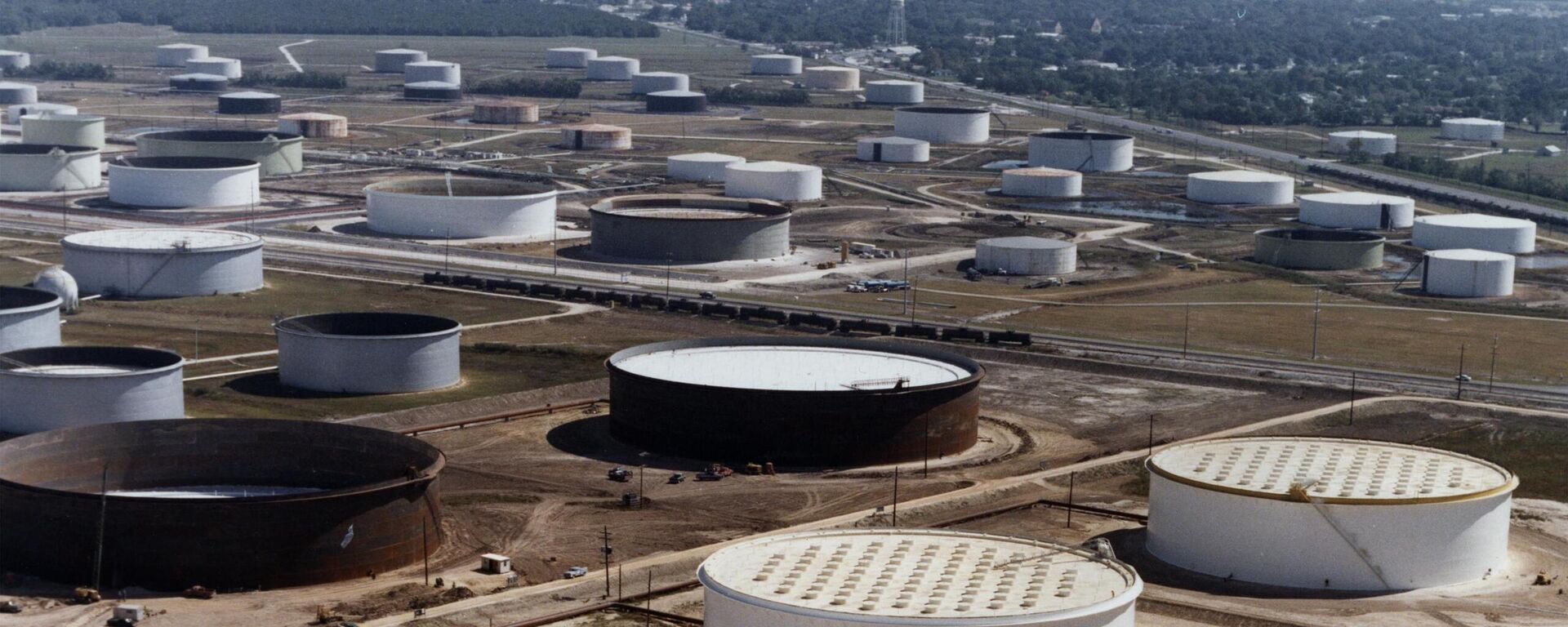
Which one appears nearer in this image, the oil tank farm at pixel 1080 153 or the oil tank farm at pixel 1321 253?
the oil tank farm at pixel 1321 253

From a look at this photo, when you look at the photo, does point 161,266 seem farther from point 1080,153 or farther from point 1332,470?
point 1080,153

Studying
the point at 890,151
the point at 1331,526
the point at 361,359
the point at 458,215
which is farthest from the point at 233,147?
the point at 1331,526

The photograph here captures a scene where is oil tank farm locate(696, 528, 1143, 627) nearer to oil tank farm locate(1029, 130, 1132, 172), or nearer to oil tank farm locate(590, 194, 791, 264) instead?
oil tank farm locate(590, 194, 791, 264)

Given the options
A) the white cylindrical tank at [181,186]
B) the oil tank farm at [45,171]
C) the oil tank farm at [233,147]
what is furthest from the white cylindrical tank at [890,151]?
the oil tank farm at [45,171]

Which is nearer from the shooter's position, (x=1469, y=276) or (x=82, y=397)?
(x=82, y=397)

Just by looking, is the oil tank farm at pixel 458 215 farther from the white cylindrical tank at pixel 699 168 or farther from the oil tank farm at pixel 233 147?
the white cylindrical tank at pixel 699 168

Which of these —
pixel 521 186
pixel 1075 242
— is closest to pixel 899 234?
pixel 1075 242

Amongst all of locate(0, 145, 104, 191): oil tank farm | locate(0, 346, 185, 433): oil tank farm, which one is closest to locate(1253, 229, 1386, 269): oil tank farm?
locate(0, 346, 185, 433): oil tank farm

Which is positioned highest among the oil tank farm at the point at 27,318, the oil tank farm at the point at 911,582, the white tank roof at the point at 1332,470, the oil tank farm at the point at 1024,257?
the oil tank farm at the point at 911,582
